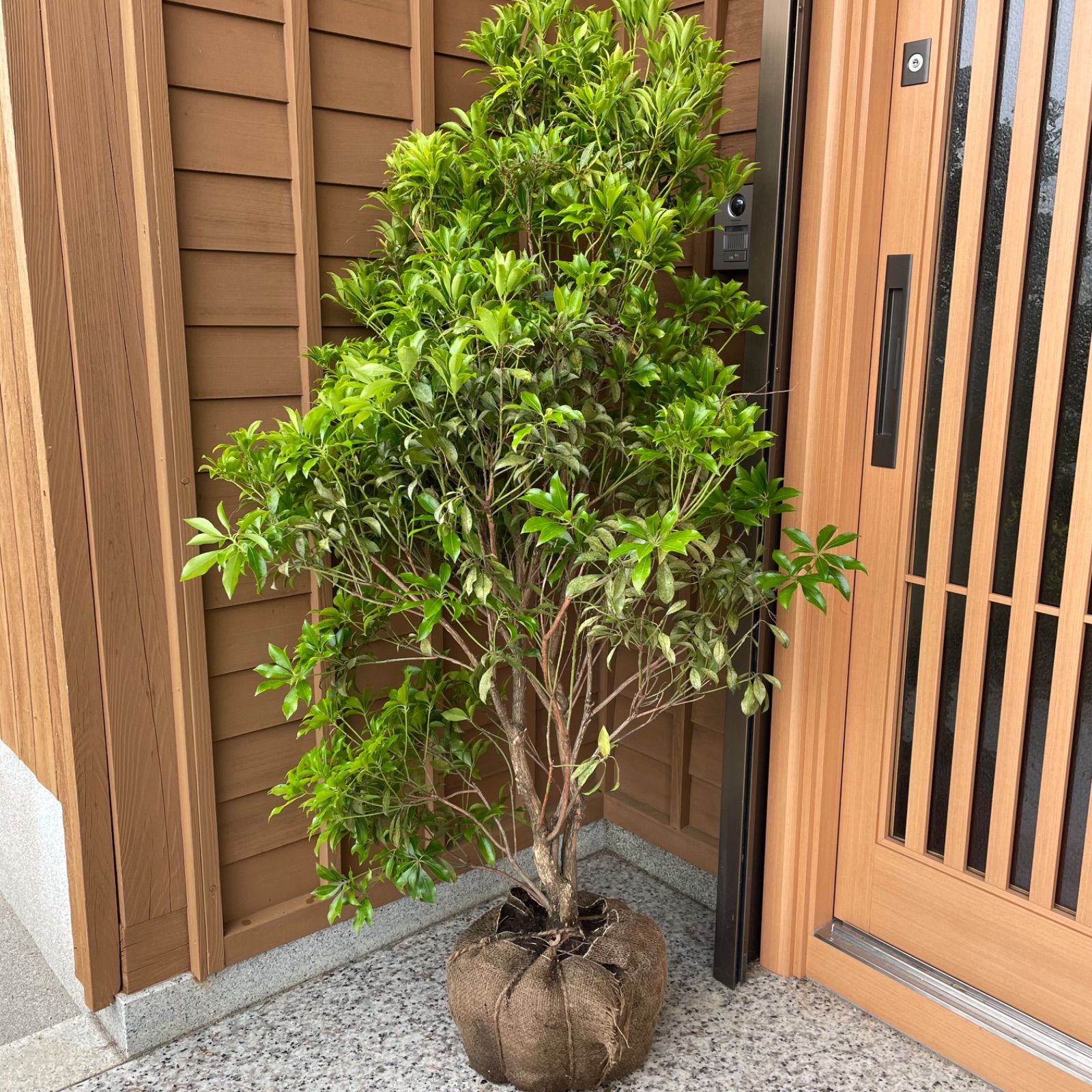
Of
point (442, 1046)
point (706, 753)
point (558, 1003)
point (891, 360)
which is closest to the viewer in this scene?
point (558, 1003)

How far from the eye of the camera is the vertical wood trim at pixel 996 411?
5.50ft

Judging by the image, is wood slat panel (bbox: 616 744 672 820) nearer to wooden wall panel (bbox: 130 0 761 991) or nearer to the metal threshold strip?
the metal threshold strip

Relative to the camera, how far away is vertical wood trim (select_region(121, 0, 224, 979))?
175cm

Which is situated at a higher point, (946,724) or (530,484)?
(530,484)

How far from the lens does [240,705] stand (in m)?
2.07

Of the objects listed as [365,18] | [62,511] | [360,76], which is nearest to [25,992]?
[62,511]

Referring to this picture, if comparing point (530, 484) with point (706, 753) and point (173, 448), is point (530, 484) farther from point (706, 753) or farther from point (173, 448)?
point (706, 753)

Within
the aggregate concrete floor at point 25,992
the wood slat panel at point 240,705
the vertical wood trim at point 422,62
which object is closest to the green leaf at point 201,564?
the wood slat panel at point 240,705

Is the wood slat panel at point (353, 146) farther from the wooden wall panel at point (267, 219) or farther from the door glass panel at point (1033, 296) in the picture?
the door glass panel at point (1033, 296)

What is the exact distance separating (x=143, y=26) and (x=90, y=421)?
698 millimetres

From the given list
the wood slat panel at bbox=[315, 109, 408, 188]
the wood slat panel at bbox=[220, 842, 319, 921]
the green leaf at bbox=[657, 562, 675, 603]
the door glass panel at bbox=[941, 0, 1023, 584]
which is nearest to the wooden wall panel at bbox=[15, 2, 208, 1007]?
the wood slat panel at bbox=[220, 842, 319, 921]

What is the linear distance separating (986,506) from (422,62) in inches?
57.1

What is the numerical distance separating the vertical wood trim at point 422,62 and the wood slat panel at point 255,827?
1.49 meters

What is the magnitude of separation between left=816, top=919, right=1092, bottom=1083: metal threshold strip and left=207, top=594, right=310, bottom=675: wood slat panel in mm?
1346
